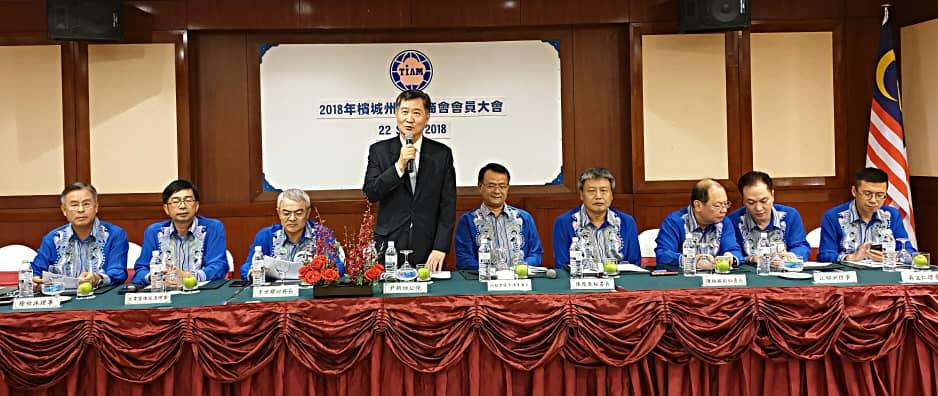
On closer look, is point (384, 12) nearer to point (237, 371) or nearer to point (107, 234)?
point (107, 234)

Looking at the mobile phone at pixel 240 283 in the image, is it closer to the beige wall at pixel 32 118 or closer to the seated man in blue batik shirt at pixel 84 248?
the seated man in blue batik shirt at pixel 84 248

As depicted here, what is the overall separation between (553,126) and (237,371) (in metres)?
3.27

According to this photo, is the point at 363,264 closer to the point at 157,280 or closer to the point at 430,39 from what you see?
the point at 157,280

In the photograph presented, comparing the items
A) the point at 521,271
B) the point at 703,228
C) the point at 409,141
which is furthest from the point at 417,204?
the point at 703,228

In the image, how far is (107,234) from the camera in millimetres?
3613

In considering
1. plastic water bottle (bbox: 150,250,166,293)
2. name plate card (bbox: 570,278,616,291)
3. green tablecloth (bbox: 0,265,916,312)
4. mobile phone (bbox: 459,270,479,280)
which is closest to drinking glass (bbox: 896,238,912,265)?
green tablecloth (bbox: 0,265,916,312)

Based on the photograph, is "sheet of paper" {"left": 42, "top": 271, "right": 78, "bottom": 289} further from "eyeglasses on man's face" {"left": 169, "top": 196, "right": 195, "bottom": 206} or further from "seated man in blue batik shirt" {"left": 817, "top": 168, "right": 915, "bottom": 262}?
"seated man in blue batik shirt" {"left": 817, "top": 168, "right": 915, "bottom": 262}

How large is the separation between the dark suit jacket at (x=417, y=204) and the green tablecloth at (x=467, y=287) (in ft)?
1.59

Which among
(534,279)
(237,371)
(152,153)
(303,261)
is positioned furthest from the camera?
(152,153)

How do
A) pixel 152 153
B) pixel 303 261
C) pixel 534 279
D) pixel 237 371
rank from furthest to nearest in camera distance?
pixel 152 153
pixel 303 261
pixel 534 279
pixel 237 371

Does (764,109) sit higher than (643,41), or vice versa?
(643,41)

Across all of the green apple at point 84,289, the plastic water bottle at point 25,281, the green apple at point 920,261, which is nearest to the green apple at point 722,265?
the green apple at point 920,261

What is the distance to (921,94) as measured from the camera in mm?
5230

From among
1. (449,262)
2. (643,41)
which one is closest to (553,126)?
(643,41)
